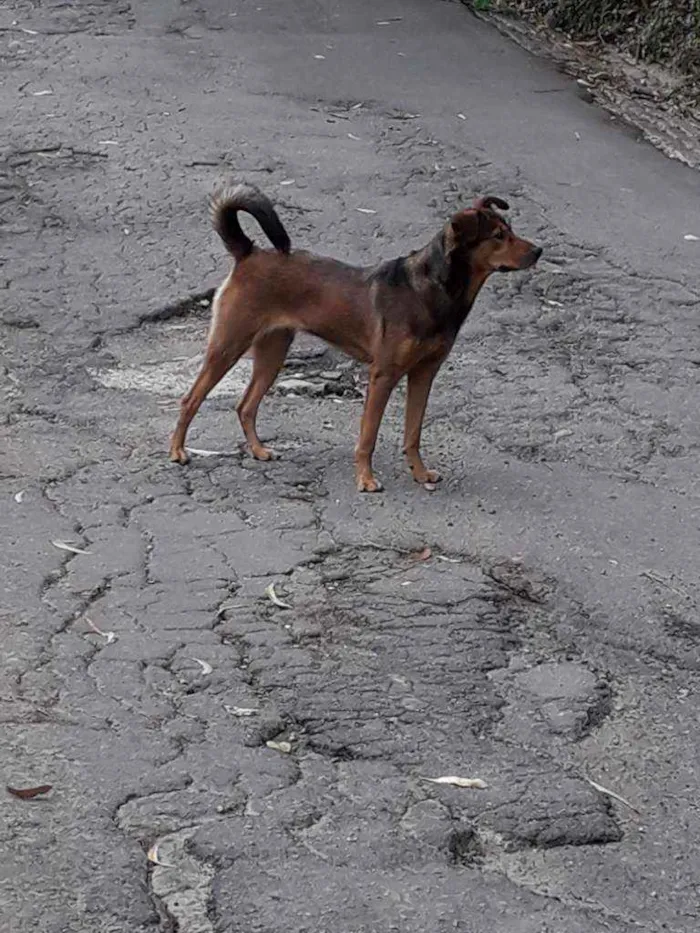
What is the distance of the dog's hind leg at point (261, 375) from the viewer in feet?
22.0

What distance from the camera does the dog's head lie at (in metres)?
6.15

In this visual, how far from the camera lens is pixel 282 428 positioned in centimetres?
694

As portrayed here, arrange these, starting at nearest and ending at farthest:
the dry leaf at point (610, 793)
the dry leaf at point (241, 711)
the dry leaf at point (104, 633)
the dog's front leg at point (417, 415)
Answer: the dry leaf at point (610, 793) → the dry leaf at point (241, 711) → the dry leaf at point (104, 633) → the dog's front leg at point (417, 415)

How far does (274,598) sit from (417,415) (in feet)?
4.23

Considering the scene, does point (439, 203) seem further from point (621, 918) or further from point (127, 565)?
point (621, 918)

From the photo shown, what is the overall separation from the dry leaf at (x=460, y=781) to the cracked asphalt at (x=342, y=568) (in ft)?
0.13

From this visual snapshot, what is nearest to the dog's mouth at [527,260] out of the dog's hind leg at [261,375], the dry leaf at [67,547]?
the dog's hind leg at [261,375]

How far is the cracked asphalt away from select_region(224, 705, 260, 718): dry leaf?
1 cm

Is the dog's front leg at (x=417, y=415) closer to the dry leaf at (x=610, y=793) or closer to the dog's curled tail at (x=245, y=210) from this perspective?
the dog's curled tail at (x=245, y=210)

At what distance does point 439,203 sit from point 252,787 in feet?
18.9

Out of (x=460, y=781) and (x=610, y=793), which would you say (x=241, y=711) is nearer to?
(x=460, y=781)

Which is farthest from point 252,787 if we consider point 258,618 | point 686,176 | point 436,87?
point 436,87

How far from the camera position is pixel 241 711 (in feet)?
15.8

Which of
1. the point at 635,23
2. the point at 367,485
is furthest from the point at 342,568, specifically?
the point at 635,23
